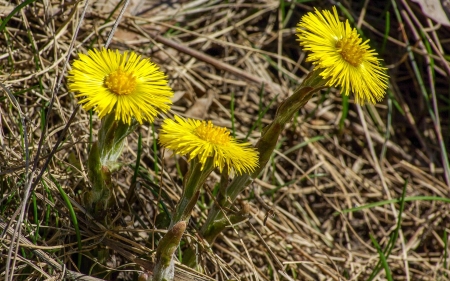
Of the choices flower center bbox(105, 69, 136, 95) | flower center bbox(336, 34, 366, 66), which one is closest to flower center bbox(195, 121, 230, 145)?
flower center bbox(105, 69, 136, 95)

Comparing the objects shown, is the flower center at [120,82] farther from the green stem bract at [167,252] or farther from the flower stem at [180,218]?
the green stem bract at [167,252]

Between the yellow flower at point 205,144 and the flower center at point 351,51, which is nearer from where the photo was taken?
the yellow flower at point 205,144

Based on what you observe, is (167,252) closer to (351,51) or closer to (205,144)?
(205,144)

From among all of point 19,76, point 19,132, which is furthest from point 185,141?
point 19,76

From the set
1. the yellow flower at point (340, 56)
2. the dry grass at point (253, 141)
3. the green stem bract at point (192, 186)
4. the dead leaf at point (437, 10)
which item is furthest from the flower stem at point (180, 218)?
the dead leaf at point (437, 10)

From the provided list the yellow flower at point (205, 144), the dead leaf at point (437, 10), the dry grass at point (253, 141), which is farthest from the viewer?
the dead leaf at point (437, 10)

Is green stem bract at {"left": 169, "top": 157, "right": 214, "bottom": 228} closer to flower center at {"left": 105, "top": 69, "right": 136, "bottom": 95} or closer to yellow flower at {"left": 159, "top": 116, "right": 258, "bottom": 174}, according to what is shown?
yellow flower at {"left": 159, "top": 116, "right": 258, "bottom": 174}

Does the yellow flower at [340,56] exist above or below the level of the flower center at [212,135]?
above
